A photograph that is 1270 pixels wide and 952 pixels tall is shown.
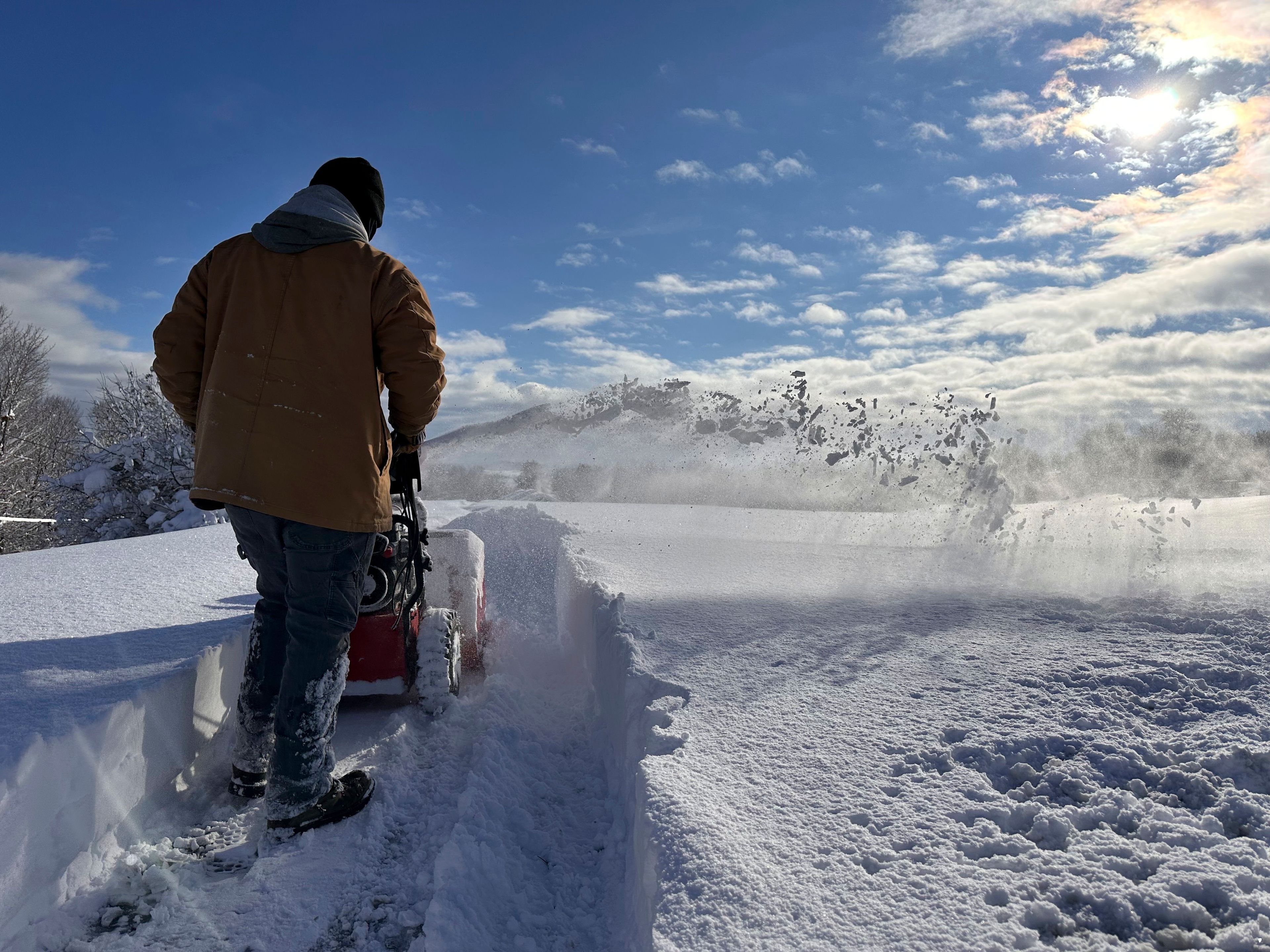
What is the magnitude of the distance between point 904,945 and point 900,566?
4.67 meters

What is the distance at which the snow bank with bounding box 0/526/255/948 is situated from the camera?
6.20 ft

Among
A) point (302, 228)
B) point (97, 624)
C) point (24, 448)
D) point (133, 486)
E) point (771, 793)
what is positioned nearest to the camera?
point (771, 793)

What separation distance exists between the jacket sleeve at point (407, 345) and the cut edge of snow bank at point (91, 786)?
137cm

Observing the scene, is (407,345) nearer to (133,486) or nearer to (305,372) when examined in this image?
(305,372)

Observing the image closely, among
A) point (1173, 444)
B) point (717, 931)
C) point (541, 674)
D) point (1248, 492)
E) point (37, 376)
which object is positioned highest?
point (37, 376)

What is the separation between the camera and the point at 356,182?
9.02 feet

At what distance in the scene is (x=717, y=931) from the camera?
1.53 meters

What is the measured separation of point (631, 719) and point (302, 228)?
2178 mm

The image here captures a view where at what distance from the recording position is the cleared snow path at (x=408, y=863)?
1949 millimetres

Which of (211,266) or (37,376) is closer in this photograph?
(211,266)

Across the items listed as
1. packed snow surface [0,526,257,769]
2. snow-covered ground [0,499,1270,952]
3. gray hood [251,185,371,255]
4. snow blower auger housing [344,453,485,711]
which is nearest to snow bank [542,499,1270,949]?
snow-covered ground [0,499,1270,952]

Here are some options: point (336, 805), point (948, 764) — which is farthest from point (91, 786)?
point (948, 764)

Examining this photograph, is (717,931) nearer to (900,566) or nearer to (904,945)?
(904,945)

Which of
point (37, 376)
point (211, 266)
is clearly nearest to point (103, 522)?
point (37, 376)
